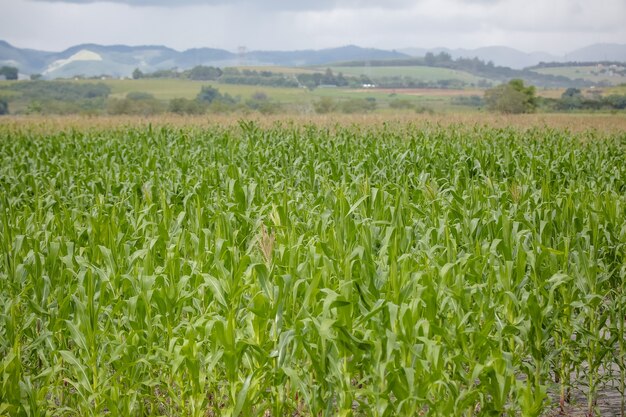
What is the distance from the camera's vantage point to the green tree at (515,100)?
59.7m

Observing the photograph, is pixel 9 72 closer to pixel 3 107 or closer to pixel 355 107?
pixel 3 107

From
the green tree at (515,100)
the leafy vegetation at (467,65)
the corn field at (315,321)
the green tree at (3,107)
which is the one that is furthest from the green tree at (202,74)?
the corn field at (315,321)

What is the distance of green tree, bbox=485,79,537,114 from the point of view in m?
59.7

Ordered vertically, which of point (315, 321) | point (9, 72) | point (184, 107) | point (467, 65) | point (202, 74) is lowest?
point (9, 72)

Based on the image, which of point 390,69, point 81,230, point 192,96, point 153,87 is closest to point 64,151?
point 81,230

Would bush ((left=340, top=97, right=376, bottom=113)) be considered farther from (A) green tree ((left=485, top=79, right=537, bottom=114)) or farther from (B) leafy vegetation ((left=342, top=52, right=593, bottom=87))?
(B) leafy vegetation ((left=342, top=52, right=593, bottom=87))

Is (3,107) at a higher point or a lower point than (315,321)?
lower

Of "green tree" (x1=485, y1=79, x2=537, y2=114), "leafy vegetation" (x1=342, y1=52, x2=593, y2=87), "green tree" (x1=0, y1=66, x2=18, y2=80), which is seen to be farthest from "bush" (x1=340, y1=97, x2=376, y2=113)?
"leafy vegetation" (x1=342, y1=52, x2=593, y2=87)

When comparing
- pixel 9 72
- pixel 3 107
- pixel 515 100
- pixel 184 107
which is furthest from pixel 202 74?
pixel 515 100

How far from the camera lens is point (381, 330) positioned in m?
5.27

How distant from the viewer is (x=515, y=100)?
59844mm

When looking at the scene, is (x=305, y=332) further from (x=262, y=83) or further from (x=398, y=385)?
(x=262, y=83)

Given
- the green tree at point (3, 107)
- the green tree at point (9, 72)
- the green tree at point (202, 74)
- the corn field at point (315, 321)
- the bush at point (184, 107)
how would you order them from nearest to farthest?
the corn field at point (315, 321) < the bush at point (184, 107) < the green tree at point (3, 107) < the green tree at point (9, 72) < the green tree at point (202, 74)

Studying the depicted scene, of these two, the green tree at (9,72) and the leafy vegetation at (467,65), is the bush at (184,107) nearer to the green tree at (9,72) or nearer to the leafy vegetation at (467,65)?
the green tree at (9,72)
